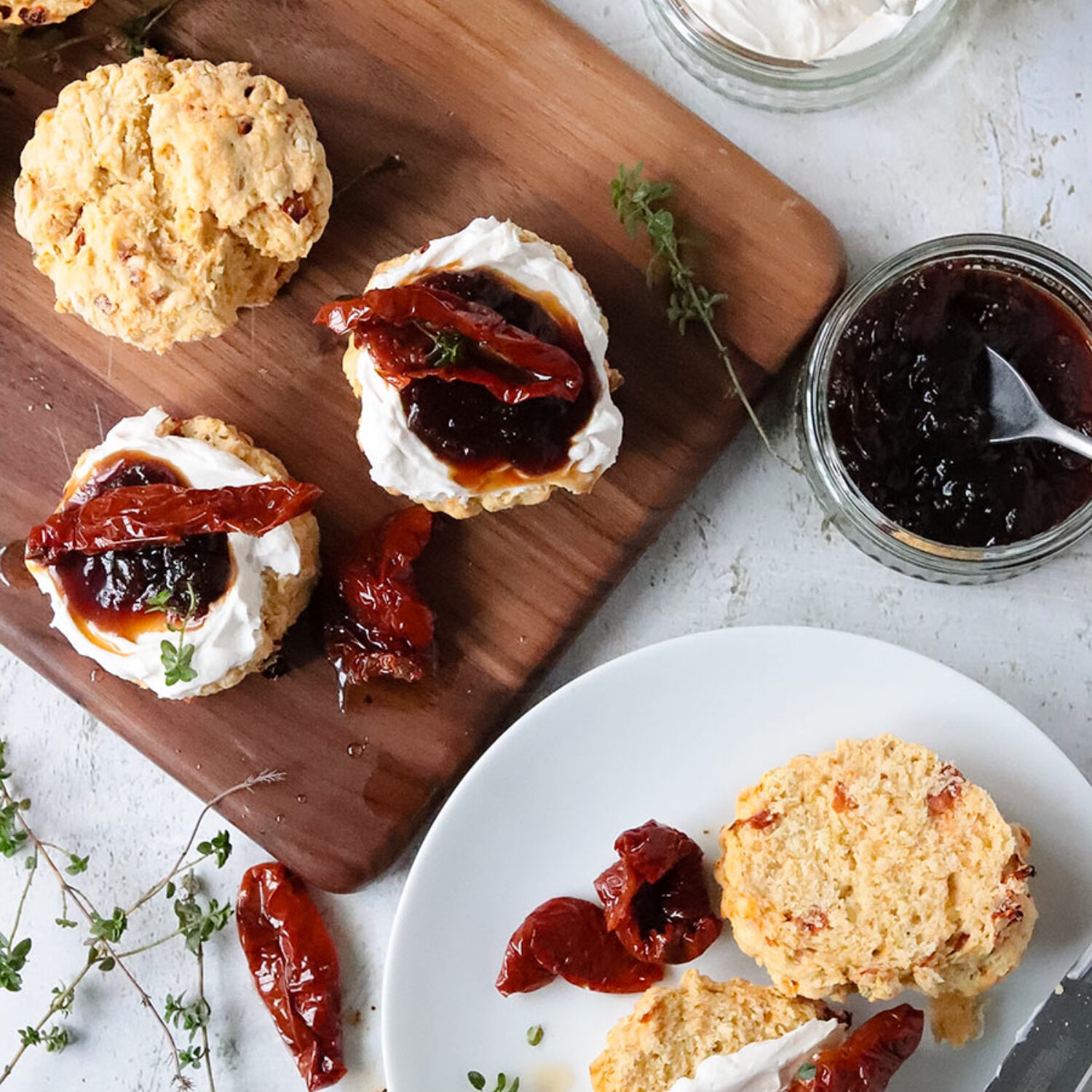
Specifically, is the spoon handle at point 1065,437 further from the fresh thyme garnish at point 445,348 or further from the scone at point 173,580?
the scone at point 173,580

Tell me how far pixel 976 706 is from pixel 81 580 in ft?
7.38

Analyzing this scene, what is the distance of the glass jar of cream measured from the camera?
3209 mm

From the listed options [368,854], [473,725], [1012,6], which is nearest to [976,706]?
[473,725]

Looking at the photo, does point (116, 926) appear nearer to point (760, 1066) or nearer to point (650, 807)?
point (650, 807)

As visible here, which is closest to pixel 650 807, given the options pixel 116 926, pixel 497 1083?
pixel 497 1083

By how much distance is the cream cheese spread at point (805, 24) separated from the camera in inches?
126

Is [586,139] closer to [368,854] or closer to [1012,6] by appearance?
[1012,6]

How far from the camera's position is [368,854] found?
342 centimetres

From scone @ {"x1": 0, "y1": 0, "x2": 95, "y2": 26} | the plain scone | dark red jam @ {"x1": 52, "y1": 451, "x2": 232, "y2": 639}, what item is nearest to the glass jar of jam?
the plain scone

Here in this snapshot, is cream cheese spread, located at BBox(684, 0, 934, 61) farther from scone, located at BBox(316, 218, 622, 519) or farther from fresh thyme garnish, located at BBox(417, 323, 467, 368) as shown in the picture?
fresh thyme garnish, located at BBox(417, 323, 467, 368)

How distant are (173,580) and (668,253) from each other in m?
1.47

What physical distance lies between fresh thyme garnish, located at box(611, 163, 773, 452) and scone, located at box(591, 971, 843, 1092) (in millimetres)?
1366

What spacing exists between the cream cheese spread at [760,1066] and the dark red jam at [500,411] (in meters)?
1.45

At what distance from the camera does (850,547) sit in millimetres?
3492
